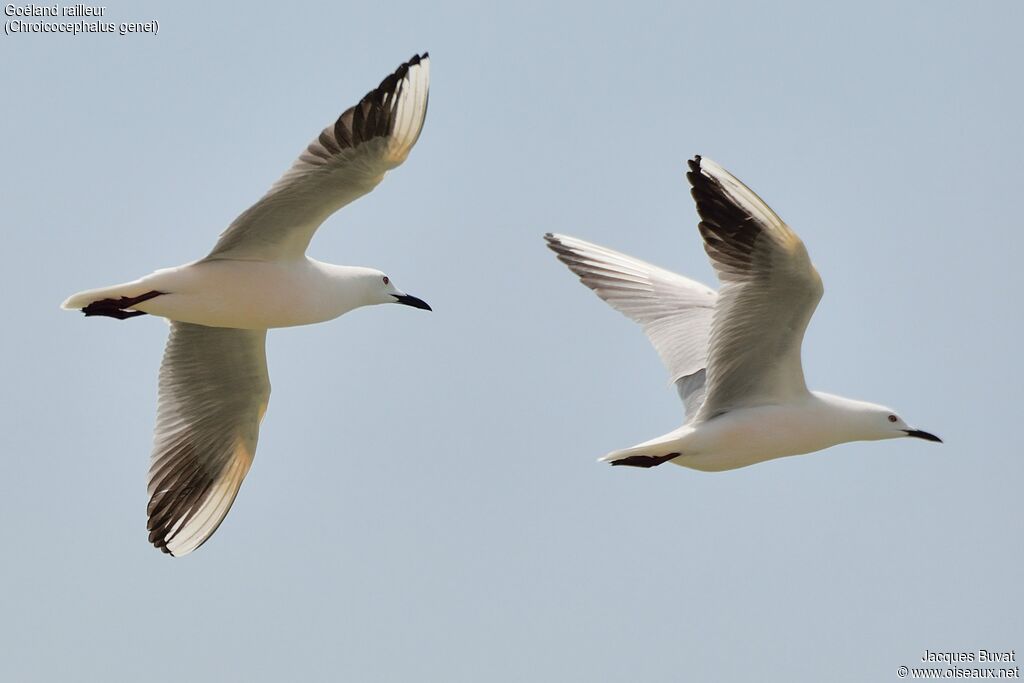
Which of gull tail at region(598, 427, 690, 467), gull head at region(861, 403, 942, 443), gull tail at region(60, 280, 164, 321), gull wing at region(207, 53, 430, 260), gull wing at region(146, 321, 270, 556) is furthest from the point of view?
gull wing at region(146, 321, 270, 556)

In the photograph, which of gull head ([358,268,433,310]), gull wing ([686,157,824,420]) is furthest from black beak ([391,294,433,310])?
gull wing ([686,157,824,420])

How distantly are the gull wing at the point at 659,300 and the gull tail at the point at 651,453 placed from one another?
3.77 feet

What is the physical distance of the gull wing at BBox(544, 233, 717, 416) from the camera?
13891mm

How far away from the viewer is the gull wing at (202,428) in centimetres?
1387

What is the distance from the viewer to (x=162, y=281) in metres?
12.5

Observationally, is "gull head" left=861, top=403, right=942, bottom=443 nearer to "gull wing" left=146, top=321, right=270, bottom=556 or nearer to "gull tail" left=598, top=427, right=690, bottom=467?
"gull tail" left=598, top=427, right=690, bottom=467

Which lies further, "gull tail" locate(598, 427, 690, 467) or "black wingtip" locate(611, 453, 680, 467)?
"black wingtip" locate(611, 453, 680, 467)

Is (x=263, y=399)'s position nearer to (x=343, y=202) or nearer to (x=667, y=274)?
(x=343, y=202)

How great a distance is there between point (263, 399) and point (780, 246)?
448cm

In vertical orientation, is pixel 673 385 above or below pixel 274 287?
below

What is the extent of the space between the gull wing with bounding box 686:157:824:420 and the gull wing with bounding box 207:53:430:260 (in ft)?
6.20

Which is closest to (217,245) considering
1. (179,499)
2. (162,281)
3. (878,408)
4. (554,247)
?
(162,281)

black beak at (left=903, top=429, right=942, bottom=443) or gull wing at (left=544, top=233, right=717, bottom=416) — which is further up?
gull wing at (left=544, top=233, right=717, bottom=416)

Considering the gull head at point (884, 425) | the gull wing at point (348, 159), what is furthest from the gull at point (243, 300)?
the gull head at point (884, 425)
